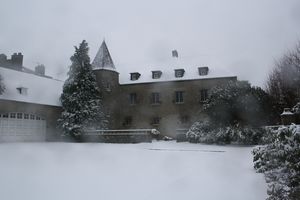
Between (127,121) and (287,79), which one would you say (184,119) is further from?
(287,79)

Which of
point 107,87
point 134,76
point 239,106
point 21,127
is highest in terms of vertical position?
point 134,76

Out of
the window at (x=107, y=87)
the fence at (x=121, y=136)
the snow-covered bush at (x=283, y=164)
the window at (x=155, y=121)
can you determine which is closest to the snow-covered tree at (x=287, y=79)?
the window at (x=155, y=121)

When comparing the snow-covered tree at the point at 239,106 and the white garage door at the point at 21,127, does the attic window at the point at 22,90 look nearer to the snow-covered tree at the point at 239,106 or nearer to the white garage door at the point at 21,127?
the white garage door at the point at 21,127

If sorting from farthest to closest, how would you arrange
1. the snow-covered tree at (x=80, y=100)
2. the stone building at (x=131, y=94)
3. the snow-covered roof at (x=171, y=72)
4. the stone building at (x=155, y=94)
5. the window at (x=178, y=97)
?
1. the window at (x=178, y=97)
2. the stone building at (x=155, y=94)
3. the snow-covered roof at (x=171, y=72)
4. the stone building at (x=131, y=94)
5. the snow-covered tree at (x=80, y=100)

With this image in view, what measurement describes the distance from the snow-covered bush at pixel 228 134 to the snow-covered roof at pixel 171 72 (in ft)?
28.1

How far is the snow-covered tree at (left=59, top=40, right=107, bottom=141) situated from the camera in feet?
78.5

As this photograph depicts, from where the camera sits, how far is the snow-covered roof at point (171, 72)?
1069 inches

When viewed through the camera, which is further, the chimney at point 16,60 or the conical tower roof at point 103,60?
the chimney at point 16,60

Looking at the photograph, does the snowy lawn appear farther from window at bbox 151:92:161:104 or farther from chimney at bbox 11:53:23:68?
chimney at bbox 11:53:23:68

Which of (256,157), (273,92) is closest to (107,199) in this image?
(256,157)

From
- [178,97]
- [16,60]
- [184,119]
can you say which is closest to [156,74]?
[178,97]

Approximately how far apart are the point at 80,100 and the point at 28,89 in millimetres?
4559

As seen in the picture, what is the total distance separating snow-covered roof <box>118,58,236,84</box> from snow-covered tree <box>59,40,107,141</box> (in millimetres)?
5328

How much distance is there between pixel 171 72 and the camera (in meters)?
29.1
